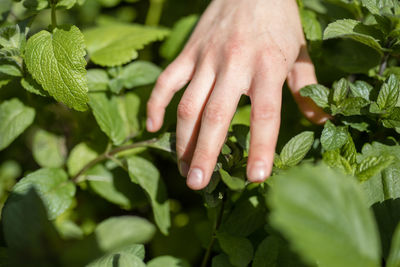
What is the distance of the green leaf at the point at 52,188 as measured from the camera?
3.97ft

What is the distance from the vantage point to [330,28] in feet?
3.67

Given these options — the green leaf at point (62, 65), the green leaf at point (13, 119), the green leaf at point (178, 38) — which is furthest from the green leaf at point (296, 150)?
the green leaf at point (13, 119)

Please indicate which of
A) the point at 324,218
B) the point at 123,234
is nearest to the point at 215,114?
the point at 123,234

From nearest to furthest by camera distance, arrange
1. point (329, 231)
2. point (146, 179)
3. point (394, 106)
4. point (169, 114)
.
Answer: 1. point (329, 231)
2. point (394, 106)
3. point (146, 179)
4. point (169, 114)

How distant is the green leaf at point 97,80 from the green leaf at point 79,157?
25 cm

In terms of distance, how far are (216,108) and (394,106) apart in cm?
52

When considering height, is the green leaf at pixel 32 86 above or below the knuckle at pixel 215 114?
above

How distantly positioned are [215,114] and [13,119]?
0.80 metres

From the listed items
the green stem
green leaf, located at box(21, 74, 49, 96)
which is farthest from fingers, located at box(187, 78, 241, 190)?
the green stem

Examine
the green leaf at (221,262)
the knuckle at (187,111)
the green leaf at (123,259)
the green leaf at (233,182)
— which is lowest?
the green leaf at (221,262)

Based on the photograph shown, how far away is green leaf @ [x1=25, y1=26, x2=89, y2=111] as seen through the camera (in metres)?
1.08

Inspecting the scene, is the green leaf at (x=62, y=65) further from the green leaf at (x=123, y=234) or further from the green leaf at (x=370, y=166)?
the green leaf at (x=370, y=166)

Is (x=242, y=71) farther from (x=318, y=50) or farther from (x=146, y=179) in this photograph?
(x=146, y=179)

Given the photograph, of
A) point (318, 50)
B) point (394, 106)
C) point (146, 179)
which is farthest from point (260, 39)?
point (146, 179)
